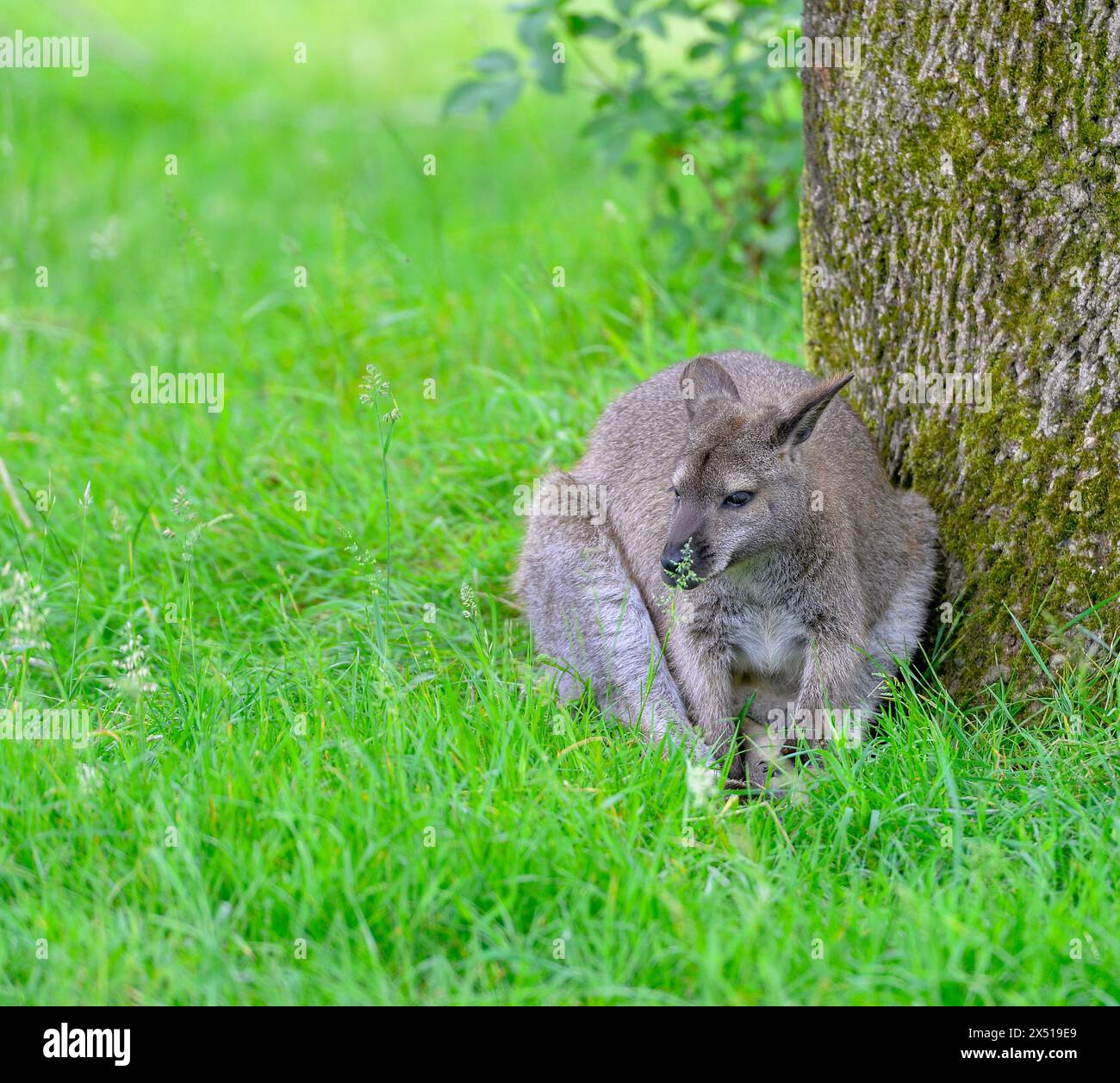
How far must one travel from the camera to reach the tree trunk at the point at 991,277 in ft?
12.8

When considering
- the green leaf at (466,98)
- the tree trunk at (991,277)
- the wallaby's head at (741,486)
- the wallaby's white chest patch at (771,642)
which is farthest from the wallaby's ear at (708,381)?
the green leaf at (466,98)

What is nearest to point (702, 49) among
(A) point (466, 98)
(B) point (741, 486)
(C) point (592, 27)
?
(C) point (592, 27)

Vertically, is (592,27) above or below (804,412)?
above

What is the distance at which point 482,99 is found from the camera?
5809 millimetres

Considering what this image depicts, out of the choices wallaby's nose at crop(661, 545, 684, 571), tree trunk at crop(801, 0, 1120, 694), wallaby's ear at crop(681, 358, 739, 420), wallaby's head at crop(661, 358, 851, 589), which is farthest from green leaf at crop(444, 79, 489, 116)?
wallaby's nose at crop(661, 545, 684, 571)

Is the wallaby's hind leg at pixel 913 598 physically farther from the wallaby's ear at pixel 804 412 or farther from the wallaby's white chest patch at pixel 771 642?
the wallaby's ear at pixel 804 412

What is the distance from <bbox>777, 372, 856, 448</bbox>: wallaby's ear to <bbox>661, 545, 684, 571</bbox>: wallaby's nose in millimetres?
517

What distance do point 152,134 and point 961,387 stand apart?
28.0 ft

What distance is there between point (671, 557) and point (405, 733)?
958 millimetres

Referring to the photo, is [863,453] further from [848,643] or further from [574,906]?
[574,906]

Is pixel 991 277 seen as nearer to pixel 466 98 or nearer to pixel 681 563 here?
pixel 681 563

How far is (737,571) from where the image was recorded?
4.36 meters

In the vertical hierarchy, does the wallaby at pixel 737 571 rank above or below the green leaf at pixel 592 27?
below
